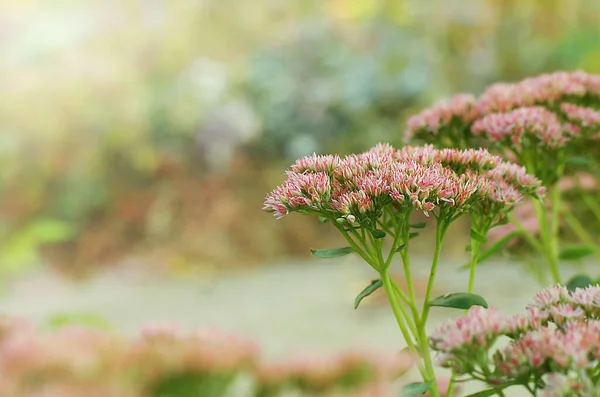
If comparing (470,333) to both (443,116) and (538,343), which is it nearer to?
(538,343)

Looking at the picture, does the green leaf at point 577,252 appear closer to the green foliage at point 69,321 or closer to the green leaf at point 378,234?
the green leaf at point 378,234

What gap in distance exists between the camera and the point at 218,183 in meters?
2.44

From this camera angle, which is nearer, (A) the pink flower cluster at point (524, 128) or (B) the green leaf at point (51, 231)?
(A) the pink flower cluster at point (524, 128)

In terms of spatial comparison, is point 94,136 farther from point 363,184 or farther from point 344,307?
point 363,184

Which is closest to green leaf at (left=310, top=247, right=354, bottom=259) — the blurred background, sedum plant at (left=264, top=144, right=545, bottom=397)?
sedum plant at (left=264, top=144, right=545, bottom=397)

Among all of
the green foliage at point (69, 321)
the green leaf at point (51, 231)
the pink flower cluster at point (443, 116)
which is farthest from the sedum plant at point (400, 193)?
the green leaf at point (51, 231)

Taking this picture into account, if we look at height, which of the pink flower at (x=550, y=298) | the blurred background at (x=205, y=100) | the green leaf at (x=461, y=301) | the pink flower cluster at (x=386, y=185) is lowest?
the pink flower at (x=550, y=298)

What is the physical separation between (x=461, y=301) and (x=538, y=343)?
0.08 meters

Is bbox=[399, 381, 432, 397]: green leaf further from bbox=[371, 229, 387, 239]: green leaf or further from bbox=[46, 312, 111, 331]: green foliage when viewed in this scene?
bbox=[46, 312, 111, 331]: green foliage

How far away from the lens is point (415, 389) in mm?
320

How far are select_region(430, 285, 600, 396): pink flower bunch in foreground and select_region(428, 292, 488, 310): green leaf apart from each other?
0.02 metres

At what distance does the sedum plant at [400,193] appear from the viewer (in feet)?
1.02

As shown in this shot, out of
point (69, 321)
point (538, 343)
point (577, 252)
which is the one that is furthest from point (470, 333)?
point (69, 321)

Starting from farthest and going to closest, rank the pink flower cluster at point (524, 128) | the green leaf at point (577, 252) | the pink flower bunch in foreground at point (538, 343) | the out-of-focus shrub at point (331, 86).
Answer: the out-of-focus shrub at point (331, 86) → the green leaf at point (577, 252) → the pink flower cluster at point (524, 128) → the pink flower bunch in foreground at point (538, 343)
